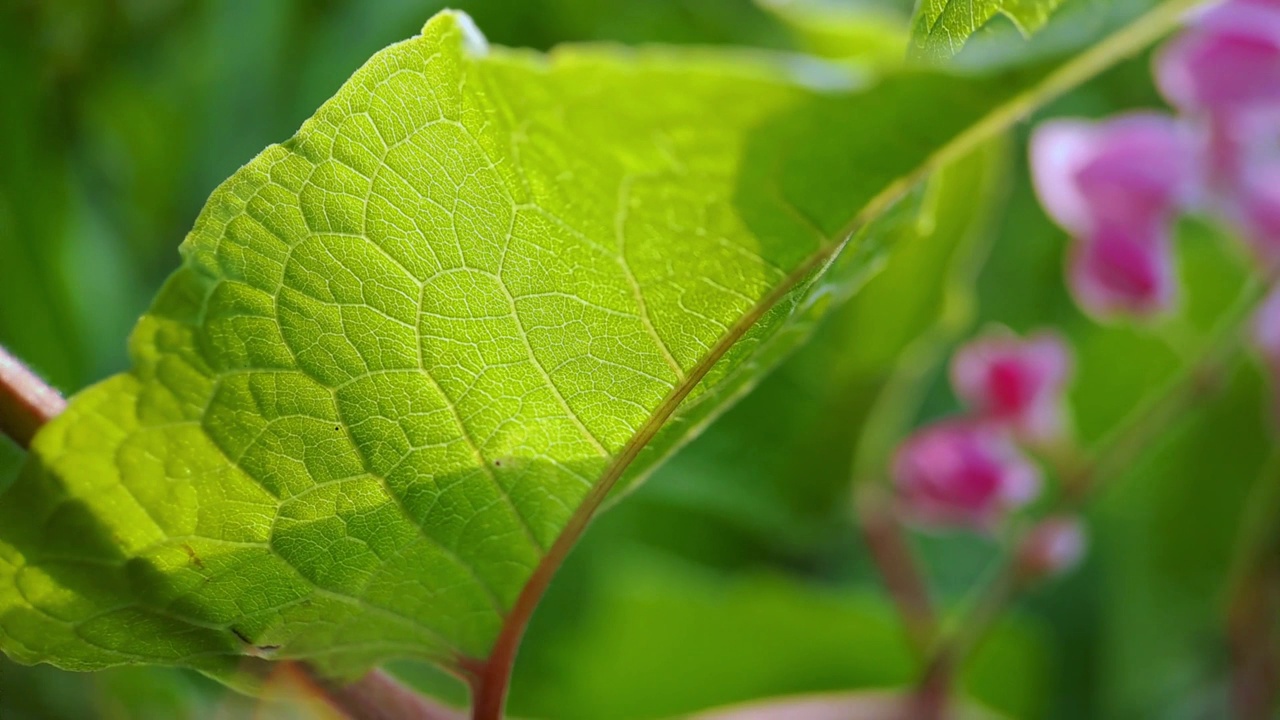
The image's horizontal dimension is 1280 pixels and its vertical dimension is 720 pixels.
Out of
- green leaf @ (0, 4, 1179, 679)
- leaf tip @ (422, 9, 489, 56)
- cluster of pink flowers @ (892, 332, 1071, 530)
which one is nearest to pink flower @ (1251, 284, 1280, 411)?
cluster of pink flowers @ (892, 332, 1071, 530)

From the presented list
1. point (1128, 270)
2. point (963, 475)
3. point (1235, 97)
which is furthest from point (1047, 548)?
point (1235, 97)

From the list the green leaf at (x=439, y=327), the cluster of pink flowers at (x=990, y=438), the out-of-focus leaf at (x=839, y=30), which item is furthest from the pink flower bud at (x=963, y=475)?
the green leaf at (x=439, y=327)

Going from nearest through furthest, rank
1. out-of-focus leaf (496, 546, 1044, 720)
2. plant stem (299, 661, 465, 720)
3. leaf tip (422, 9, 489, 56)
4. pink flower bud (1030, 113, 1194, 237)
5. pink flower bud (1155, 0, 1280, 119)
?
leaf tip (422, 9, 489, 56)
plant stem (299, 661, 465, 720)
pink flower bud (1155, 0, 1280, 119)
pink flower bud (1030, 113, 1194, 237)
out-of-focus leaf (496, 546, 1044, 720)

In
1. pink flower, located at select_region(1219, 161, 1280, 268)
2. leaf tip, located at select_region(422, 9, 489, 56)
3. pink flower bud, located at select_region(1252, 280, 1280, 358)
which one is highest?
leaf tip, located at select_region(422, 9, 489, 56)

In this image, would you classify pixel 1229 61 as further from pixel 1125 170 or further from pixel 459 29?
pixel 459 29

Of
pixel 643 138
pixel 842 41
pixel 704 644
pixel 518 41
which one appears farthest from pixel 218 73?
pixel 643 138

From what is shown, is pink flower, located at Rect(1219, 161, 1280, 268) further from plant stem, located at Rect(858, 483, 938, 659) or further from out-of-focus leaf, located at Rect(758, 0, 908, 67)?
plant stem, located at Rect(858, 483, 938, 659)
